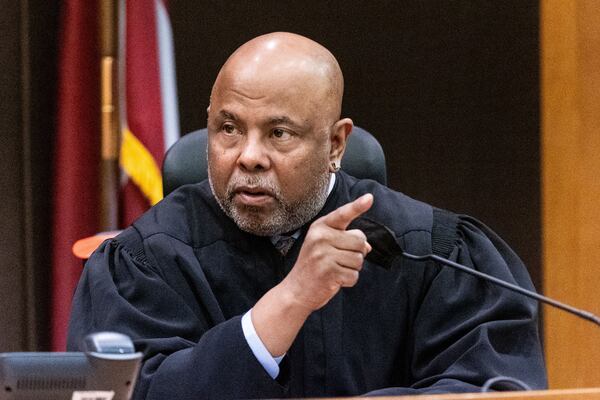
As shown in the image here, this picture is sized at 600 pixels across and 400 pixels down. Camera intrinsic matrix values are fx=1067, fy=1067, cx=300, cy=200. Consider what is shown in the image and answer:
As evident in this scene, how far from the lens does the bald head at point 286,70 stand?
2.21 metres

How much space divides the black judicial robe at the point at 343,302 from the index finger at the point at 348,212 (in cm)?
32

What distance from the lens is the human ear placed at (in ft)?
7.77

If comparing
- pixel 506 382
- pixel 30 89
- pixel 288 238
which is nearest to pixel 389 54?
pixel 30 89

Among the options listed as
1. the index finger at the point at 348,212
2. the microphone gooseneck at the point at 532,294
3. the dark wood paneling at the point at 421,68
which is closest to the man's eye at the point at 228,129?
the index finger at the point at 348,212

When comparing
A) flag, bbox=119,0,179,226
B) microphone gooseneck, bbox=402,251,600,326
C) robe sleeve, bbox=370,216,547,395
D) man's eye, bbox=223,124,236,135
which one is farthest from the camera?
flag, bbox=119,0,179,226

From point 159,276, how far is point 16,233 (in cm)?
170

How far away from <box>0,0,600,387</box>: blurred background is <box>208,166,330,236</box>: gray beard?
5.28 feet

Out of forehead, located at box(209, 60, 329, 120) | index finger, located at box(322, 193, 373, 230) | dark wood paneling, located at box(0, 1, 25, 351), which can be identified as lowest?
dark wood paneling, located at box(0, 1, 25, 351)

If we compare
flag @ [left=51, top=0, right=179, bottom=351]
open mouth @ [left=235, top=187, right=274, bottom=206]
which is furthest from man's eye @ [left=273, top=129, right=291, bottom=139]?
flag @ [left=51, top=0, right=179, bottom=351]

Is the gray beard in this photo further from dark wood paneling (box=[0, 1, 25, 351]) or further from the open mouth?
dark wood paneling (box=[0, 1, 25, 351])

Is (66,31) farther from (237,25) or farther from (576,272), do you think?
(576,272)

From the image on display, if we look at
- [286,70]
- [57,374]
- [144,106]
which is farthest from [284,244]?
[144,106]

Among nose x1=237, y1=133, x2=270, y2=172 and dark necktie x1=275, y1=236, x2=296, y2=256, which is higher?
nose x1=237, y1=133, x2=270, y2=172

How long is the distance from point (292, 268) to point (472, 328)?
16.4 inches
